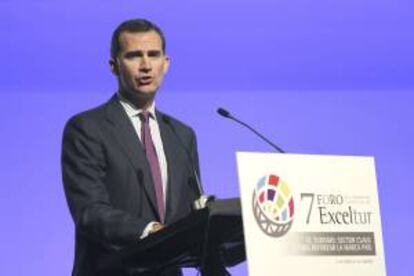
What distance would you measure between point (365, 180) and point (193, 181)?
0.58 meters

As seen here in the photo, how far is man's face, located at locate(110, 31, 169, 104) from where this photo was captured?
2.65 m

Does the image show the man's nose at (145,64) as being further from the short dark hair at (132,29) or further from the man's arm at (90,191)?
the man's arm at (90,191)

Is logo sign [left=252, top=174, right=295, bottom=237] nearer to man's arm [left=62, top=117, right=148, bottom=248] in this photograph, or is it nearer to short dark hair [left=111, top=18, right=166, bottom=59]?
man's arm [left=62, top=117, right=148, bottom=248]

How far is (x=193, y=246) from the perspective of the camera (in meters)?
2.21

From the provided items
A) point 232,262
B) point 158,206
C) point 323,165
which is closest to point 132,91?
point 158,206

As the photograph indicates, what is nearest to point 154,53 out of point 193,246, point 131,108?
point 131,108

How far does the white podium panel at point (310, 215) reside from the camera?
1.96 metres

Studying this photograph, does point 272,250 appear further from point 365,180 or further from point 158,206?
point 158,206

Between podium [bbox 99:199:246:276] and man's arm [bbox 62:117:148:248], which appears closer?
podium [bbox 99:199:246:276]

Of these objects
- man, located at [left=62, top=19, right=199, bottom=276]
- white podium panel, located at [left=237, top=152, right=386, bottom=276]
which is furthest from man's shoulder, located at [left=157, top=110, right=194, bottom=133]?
white podium panel, located at [left=237, top=152, right=386, bottom=276]

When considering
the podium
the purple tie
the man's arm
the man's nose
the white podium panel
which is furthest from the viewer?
the man's nose

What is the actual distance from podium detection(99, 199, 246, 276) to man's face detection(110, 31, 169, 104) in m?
0.57

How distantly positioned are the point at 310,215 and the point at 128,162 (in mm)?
657

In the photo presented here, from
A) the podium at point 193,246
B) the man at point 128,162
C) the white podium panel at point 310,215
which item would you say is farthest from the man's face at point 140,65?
the white podium panel at point 310,215
